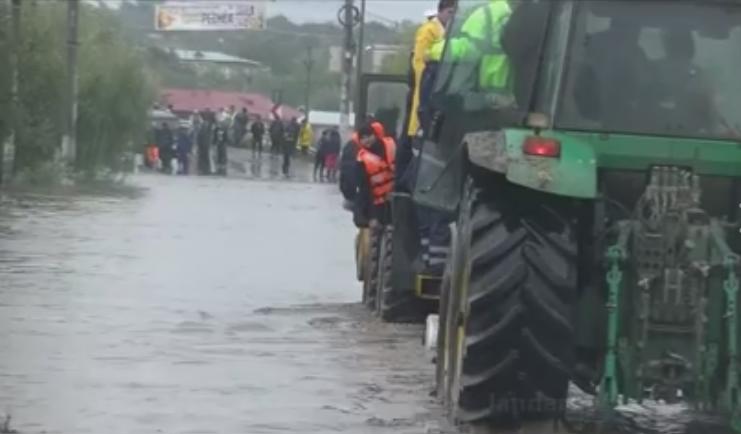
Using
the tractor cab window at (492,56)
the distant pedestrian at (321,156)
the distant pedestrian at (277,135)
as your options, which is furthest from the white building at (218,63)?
the tractor cab window at (492,56)

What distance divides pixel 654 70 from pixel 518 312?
55.9 inches

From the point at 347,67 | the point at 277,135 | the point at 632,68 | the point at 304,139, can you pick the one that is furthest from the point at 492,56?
the point at 304,139

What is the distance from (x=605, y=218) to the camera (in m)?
9.62

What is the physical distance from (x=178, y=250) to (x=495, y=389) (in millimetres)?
14333

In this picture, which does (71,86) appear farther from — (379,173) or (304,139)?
(379,173)

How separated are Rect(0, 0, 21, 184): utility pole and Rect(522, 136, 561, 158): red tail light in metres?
24.9

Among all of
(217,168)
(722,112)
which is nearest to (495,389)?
(722,112)

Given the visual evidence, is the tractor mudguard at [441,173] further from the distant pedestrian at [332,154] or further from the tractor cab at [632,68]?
the distant pedestrian at [332,154]

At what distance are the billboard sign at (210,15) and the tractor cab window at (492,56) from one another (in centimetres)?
8047

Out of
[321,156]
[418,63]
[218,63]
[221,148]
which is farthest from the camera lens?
[218,63]

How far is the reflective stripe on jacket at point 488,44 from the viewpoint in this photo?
10.4 metres

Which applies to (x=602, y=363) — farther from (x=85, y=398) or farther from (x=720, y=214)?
(x=85, y=398)

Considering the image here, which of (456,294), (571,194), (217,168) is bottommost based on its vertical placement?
(217,168)

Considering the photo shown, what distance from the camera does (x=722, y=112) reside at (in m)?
9.93
